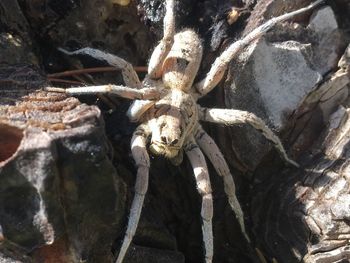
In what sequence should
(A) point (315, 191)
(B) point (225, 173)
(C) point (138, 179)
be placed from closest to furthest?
(C) point (138, 179) → (A) point (315, 191) → (B) point (225, 173)

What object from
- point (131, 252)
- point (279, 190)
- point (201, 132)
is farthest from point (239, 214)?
point (131, 252)

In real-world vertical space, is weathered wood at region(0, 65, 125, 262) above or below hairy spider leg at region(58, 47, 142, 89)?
below

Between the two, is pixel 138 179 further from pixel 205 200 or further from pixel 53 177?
pixel 53 177

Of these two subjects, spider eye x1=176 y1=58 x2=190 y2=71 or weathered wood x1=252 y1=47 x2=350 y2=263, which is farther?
spider eye x1=176 y1=58 x2=190 y2=71

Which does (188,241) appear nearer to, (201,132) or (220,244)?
(220,244)

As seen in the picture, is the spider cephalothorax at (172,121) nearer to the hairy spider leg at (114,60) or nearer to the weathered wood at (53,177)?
the hairy spider leg at (114,60)

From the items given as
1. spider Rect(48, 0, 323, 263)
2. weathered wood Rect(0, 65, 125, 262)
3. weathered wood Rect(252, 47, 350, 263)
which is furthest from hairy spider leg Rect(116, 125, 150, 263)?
weathered wood Rect(252, 47, 350, 263)

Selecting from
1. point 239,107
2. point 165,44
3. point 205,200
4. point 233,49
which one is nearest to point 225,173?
point 205,200

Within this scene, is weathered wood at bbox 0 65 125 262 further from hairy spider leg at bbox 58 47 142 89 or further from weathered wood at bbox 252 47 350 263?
weathered wood at bbox 252 47 350 263

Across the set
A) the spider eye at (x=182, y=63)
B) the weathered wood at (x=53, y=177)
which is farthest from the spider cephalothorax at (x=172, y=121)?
the weathered wood at (x=53, y=177)
